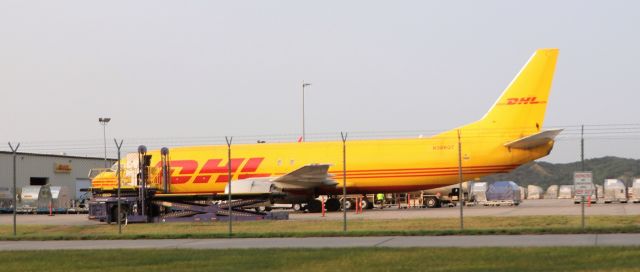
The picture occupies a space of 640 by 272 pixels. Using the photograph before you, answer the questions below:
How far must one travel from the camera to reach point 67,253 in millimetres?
19688

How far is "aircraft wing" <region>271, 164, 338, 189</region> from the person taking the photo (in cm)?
4441

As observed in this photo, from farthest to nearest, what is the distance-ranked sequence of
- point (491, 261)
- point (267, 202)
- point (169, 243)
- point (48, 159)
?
point (48, 159) < point (267, 202) < point (169, 243) < point (491, 261)

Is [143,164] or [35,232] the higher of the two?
[143,164]

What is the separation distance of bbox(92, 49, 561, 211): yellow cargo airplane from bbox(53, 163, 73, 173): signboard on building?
1313 inches

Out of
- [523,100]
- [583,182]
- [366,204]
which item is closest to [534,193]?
[366,204]

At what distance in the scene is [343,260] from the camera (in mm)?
16578

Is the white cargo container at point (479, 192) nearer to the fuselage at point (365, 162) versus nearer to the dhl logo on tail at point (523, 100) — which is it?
the fuselage at point (365, 162)

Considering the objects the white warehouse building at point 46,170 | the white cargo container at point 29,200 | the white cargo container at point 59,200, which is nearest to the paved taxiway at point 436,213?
the white cargo container at point 29,200

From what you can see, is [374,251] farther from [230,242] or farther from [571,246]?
[230,242]

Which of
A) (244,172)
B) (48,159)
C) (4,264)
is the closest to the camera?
(4,264)

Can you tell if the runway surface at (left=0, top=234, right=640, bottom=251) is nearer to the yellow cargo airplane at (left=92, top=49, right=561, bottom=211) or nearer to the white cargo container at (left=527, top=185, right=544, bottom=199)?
the yellow cargo airplane at (left=92, top=49, right=561, bottom=211)

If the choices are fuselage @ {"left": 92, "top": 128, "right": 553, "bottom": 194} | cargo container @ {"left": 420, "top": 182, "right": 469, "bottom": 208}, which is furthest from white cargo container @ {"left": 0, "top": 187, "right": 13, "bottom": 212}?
cargo container @ {"left": 420, "top": 182, "right": 469, "bottom": 208}

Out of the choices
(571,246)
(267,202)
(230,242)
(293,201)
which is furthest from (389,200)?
(571,246)

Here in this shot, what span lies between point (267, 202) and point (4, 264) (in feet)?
66.2
